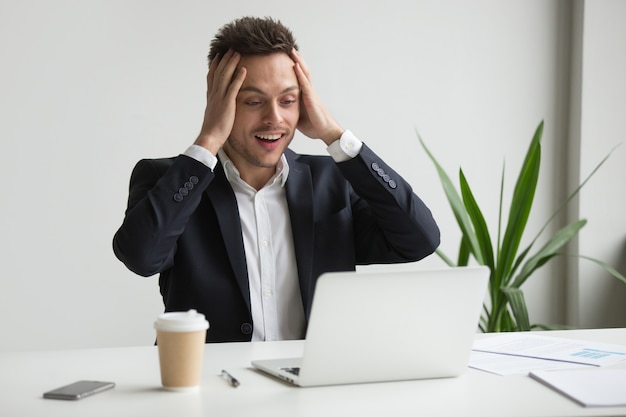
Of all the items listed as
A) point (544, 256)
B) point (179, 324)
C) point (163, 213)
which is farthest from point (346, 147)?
point (544, 256)

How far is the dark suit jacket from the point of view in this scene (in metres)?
1.88

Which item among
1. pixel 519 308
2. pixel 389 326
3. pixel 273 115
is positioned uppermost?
pixel 273 115

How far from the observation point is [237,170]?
216cm

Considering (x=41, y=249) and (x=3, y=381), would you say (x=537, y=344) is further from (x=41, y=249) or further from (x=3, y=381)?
(x=41, y=249)

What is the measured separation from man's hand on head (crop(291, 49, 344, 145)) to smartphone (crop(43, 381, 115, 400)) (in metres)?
1.00

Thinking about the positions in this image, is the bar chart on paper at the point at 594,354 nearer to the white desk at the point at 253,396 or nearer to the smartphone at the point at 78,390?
the white desk at the point at 253,396

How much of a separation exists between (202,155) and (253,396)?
81cm

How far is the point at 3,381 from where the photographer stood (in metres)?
1.36

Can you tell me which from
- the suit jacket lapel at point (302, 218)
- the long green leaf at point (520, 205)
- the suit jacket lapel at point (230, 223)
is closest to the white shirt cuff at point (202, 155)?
the suit jacket lapel at point (230, 223)

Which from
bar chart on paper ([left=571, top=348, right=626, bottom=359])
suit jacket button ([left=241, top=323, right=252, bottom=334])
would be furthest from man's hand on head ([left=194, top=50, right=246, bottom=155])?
bar chart on paper ([left=571, top=348, right=626, bottom=359])

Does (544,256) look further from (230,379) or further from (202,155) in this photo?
(230,379)

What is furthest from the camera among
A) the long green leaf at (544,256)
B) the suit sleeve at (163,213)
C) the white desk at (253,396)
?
the long green leaf at (544,256)

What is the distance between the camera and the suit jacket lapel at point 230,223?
200cm

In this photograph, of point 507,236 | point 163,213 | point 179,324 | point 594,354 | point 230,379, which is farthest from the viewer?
point 507,236
